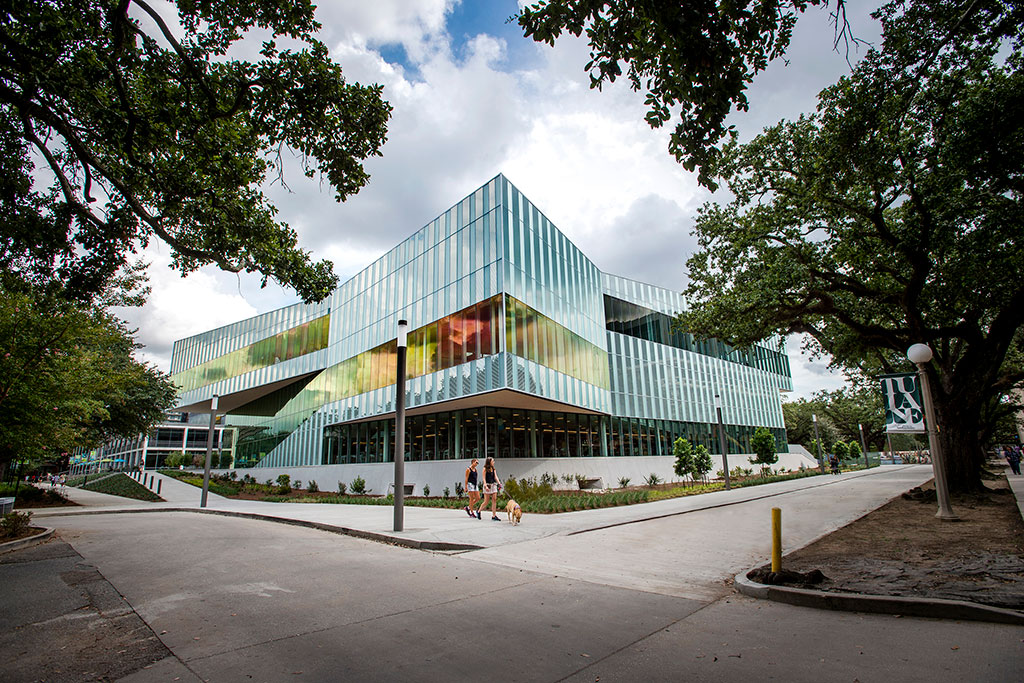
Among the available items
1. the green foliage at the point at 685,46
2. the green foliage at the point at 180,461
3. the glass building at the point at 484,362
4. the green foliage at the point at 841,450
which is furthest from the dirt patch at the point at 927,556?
the green foliage at the point at 180,461

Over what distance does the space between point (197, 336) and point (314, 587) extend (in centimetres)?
5493

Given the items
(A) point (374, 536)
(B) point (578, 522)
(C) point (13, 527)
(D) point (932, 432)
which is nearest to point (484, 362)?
(B) point (578, 522)

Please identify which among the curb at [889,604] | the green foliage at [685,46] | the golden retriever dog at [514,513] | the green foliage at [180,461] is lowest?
the green foliage at [180,461]

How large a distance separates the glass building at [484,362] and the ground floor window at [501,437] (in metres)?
0.10

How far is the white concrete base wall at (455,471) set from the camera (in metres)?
24.1

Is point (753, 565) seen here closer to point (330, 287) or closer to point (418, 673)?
point (418, 673)

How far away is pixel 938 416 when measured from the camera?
1539 cm

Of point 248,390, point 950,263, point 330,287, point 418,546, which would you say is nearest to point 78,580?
point 418,546

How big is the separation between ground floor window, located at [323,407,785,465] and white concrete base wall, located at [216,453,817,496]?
0.69 meters

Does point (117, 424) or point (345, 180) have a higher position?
point (345, 180)

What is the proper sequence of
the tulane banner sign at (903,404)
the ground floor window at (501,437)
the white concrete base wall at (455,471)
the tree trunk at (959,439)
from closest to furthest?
the tulane banner sign at (903,404)
the tree trunk at (959,439)
the white concrete base wall at (455,471)
the ground floor window at (501,437)

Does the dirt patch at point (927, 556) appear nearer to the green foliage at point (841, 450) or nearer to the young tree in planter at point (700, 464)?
the young tree in planter at point (700, 464)

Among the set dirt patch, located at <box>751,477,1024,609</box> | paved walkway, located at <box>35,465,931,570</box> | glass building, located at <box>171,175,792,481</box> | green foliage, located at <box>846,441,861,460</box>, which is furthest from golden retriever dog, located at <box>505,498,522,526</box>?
green foliage, located at <box>846,441,861,460</box>

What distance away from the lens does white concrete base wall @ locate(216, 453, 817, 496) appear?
79.2 ft
